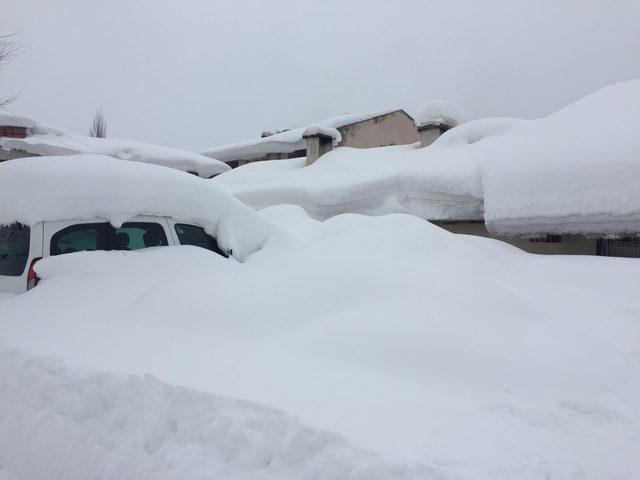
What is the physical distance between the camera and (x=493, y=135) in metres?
8.26

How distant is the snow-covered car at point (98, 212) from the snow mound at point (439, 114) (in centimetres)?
743

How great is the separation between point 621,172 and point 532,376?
3.97 metres

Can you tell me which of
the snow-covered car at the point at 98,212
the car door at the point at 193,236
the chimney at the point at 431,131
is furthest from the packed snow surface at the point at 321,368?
the chimney at the point at 431,131

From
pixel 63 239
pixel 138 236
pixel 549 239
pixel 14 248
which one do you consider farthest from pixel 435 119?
pixel 14 248

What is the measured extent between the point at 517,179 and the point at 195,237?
14.4ft

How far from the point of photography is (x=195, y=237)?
16.1 ft

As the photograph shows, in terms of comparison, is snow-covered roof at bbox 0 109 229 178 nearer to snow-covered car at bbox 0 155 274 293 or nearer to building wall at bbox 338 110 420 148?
building wall at bbox 338 110 420 148

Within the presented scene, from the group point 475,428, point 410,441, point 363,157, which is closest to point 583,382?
point 475,428

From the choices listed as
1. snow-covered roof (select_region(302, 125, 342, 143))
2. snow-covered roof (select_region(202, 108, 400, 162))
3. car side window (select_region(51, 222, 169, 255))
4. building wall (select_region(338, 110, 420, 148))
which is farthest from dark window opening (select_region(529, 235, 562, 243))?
building wall (select_region(338, 110, 420, 148))

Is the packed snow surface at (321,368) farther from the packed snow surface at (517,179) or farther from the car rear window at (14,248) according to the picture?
the packed snow surface at (517,179)

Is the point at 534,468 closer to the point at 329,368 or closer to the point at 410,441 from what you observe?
the point at 410,441

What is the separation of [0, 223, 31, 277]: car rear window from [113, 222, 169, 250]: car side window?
72 centimetres

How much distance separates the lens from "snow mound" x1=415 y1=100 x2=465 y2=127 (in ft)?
36.2

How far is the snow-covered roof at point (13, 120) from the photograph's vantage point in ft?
45.1
